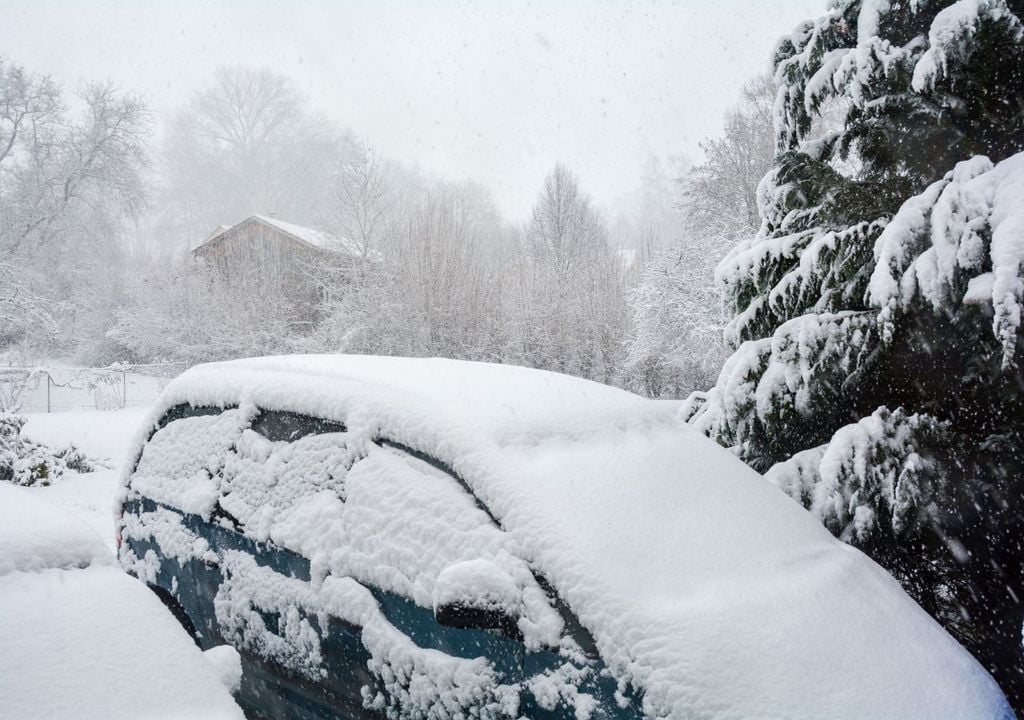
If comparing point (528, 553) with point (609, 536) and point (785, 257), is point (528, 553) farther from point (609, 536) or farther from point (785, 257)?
point (785, 257)

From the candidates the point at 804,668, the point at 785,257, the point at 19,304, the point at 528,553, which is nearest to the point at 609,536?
the point at 528,553

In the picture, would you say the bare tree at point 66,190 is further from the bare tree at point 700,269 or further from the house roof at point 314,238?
the bare tree at point 700,269

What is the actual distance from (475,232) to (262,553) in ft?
54.0

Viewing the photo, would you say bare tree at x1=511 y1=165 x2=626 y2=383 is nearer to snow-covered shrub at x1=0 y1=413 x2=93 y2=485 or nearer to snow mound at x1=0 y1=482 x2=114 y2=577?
snow-covered shrub at x1=0 y1=413 x2=93 y2=485

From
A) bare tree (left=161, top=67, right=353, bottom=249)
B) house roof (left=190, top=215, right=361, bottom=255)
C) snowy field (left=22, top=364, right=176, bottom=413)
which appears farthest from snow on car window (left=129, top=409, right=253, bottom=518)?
bare tree (left=161, top=67, right=353, bottom=249)

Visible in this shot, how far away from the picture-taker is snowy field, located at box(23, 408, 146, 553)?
22.7ft

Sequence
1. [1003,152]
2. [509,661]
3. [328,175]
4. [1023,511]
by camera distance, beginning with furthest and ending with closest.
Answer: [328,175]
[1003,152]
[1023,511]
[509,661]

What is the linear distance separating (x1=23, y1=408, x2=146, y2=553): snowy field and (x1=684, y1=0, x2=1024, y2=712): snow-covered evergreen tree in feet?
15.0

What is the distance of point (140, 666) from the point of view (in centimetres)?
158

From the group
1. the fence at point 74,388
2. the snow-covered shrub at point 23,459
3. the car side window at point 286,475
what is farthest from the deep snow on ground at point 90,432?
the car side window at point 286,475

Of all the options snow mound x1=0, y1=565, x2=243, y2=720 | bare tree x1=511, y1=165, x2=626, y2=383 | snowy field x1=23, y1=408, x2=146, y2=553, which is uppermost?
bare tree x1=511, y1=165, x2=626, y2=383

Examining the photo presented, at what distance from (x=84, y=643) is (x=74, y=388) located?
17958mm

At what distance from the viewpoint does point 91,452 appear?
33.5 ft

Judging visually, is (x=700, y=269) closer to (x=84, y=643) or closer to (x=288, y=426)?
(x=288, y=426)
